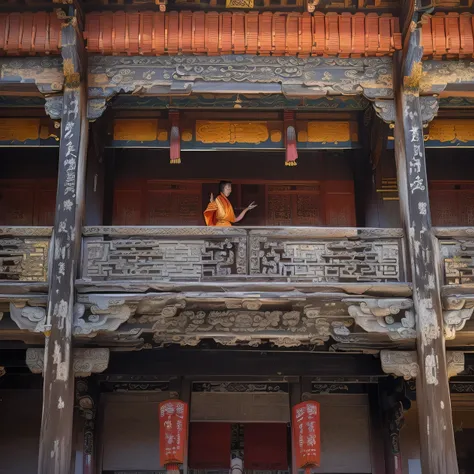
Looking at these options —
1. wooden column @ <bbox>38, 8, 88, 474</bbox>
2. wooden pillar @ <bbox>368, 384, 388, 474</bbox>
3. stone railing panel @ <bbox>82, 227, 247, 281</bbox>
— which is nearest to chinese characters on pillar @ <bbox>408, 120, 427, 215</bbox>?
stone railing panel @ <bbox>82, 227, 247, 281</bbox>

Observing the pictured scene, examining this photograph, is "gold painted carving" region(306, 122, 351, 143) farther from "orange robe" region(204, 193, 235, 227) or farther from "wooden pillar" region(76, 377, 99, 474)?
"wooden pillar" region(76, 377, 99, 474)

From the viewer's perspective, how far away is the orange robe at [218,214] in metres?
10.7

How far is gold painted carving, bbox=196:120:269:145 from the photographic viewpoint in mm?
11445

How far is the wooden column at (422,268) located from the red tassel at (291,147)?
1453 mm

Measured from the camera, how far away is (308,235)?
9547mm

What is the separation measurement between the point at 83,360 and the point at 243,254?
2185mm

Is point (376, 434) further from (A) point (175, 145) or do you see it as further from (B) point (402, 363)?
(A) point (175, 145)

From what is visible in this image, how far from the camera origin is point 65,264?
29.9ft

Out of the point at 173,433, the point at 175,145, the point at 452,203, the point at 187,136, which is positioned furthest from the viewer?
the point at 452,203

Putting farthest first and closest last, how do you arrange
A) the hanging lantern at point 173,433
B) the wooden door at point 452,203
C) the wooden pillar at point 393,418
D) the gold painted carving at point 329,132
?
1. the wooden door at point 452,203
2. the gold painted carving at point 329,132
3. the wooden pillar at point 393,418
4. the hanging lantern at point 173,433

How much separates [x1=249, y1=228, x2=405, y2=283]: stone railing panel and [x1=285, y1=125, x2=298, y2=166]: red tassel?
1557 mm

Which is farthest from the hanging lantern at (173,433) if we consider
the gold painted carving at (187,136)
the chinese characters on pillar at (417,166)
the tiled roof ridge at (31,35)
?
the tiled roof ridge at (31,35)

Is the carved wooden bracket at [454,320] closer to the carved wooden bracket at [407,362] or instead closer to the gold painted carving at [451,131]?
the carved wooden bracket at [407,362]

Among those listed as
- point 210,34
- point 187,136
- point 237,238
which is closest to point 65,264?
point 237,238
